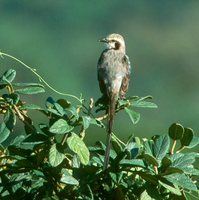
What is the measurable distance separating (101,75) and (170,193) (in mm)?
1803

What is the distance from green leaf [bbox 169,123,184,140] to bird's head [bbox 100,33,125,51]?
1.78m

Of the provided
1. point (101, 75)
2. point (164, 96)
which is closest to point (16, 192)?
point (101, 75)

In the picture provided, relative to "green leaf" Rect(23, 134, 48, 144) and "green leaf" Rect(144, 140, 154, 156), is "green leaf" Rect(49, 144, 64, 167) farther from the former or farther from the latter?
"green leaf" Rect(144, 140, 154, 156)

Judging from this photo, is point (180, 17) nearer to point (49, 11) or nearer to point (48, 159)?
point (49, 11)

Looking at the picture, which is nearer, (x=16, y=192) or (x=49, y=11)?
(x=16, y=192)

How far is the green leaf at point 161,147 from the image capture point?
6.45 feet

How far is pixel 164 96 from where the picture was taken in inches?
452

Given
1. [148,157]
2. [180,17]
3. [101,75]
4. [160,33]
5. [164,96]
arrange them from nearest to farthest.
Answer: [148,157]
[101,75]
[164,96]
[160,33]
[180,17]

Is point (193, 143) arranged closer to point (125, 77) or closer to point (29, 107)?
point (29, 107)

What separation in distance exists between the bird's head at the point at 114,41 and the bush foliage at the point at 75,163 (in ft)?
5.95

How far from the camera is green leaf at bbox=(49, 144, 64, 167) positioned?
1.90 meters

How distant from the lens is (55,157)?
191cm

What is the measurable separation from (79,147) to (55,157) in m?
0.06

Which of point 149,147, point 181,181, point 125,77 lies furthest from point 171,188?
point 125,77
